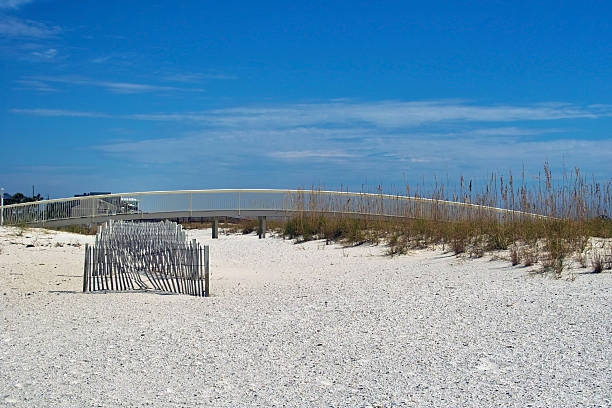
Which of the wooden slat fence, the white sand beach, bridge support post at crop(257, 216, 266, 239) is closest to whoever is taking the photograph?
the white sand beach

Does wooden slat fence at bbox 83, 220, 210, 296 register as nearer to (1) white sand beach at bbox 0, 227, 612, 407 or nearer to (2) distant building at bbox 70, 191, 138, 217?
(1) white sand beach at bbox 0, 227, 612, 407

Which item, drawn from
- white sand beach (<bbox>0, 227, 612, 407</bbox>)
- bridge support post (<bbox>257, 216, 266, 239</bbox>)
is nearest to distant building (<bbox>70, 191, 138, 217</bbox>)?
bridge support post (<bbox>257, 216, 266, 239</bbox>)

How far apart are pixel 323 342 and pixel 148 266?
4039mm

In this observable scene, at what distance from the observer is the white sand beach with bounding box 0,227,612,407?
416cm

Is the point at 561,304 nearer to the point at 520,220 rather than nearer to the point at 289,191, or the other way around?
the point at 520,220

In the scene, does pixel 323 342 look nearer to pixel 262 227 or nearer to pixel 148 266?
pixel 148 266

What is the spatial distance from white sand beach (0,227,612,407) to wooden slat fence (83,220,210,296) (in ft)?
0.98

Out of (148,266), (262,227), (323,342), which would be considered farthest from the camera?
(262,227)

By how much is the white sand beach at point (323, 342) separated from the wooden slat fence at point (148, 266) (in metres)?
0.30

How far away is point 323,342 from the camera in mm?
5484

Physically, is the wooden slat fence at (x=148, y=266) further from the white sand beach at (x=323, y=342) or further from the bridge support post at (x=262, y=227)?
the bridge support post at (x=262, y=227)

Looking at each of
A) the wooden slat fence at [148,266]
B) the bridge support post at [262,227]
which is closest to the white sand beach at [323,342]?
the wooden slat fence at [148,266]

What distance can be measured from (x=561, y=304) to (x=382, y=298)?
1.89m

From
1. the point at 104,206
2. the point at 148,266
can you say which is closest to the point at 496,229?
the point at 148,266
